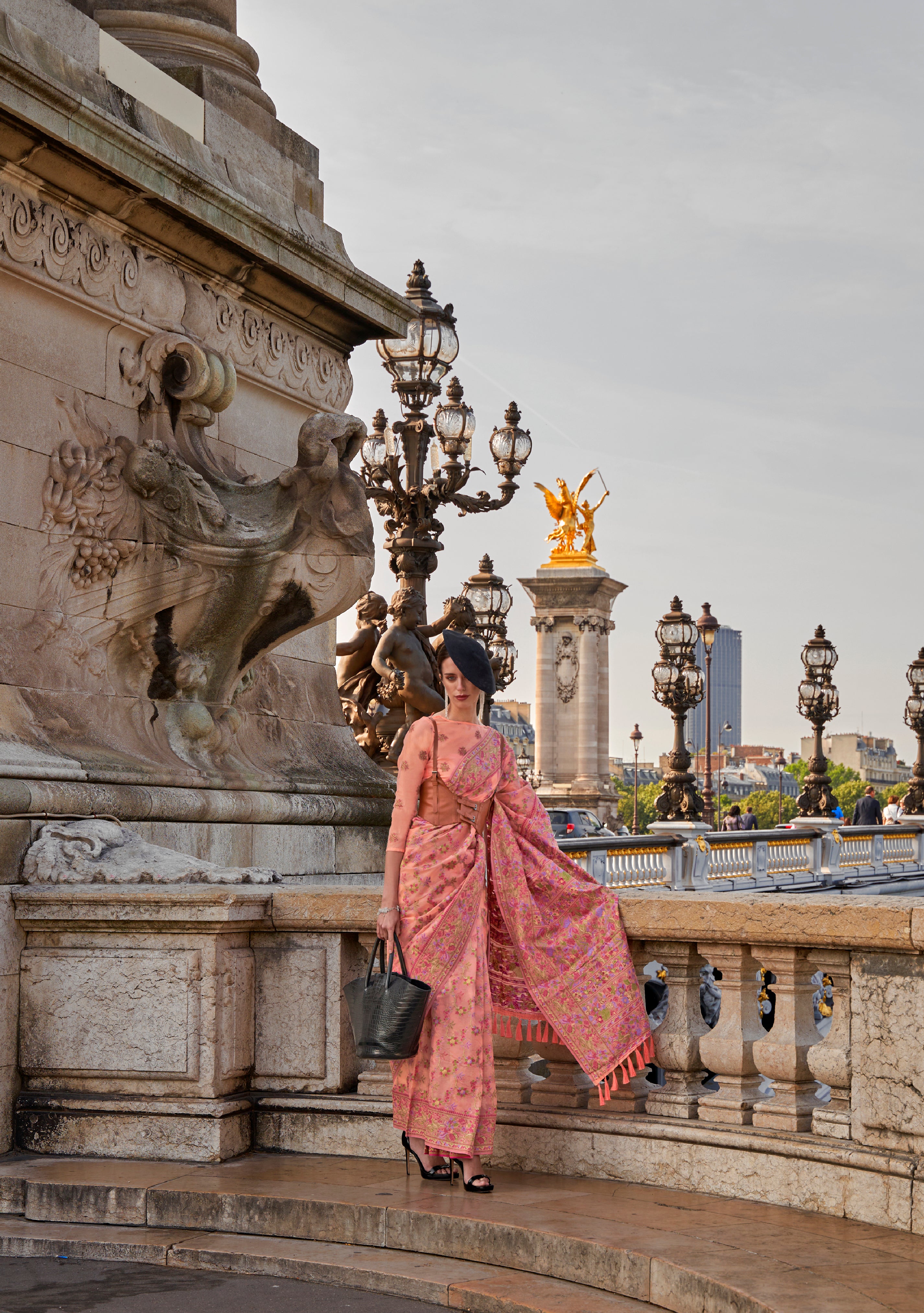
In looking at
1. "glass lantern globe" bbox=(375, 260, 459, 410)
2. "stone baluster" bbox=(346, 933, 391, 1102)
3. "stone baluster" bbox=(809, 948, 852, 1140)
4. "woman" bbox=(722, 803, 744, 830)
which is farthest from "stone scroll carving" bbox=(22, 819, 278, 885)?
"woman" bbox=(722, 803, 744, 830)

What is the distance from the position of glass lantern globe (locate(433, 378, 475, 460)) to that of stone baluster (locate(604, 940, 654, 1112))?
12507 millimetres

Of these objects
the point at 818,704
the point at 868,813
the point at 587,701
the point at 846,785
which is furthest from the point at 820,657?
the point at 846,785

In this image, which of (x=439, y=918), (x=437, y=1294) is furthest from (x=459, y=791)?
(x=437, y=1294)

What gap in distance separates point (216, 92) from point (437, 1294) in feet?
19.9

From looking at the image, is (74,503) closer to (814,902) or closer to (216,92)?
(216,92)

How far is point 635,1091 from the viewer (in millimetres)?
5453

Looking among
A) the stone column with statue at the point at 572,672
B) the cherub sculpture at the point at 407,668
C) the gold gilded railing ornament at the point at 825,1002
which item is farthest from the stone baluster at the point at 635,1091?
the stone column with statue at the point at 572,672

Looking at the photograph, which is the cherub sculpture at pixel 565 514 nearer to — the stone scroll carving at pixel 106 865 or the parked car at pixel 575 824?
the parked car at pixel 575 824

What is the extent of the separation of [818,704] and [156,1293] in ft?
113

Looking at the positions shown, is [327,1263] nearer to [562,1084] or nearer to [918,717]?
[562,1084]

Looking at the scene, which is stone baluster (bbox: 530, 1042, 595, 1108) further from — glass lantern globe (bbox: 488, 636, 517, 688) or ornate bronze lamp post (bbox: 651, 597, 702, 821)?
ornate bronze lamp post (bbox: 651, 597, 702, 821)

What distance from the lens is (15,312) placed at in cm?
673

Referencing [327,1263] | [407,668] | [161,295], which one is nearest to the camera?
[327,1263]

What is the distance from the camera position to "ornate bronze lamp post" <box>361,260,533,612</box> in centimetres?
1680
